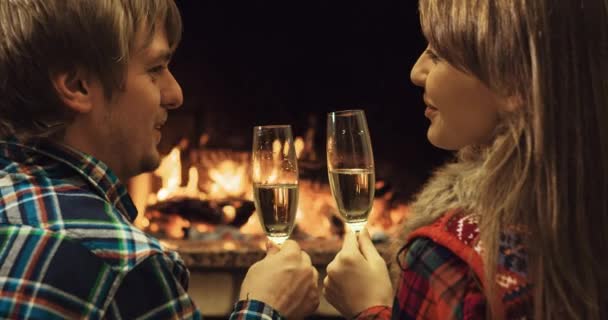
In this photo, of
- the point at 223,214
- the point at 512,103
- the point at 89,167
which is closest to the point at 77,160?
the point at 89,167

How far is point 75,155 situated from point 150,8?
0.25 meters

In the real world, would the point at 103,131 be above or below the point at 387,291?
above

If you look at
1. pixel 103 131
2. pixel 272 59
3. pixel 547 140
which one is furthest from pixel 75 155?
pixel 272 59

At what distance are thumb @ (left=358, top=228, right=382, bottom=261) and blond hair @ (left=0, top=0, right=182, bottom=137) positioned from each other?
437 millimetres

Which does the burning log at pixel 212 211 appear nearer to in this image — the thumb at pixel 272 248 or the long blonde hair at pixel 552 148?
the thumb at pixel 272 248

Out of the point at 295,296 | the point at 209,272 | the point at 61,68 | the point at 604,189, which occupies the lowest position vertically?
the point at 209,272

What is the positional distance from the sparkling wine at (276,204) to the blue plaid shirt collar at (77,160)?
0.26 metres

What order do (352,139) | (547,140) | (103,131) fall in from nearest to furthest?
1. (547,140)
2. (103,131)
3. (352,139)

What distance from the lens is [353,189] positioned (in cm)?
116

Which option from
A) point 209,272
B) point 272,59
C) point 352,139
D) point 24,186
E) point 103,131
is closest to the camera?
point 24,186

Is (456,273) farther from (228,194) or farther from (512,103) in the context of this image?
(228,194)

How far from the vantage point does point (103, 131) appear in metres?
1.05

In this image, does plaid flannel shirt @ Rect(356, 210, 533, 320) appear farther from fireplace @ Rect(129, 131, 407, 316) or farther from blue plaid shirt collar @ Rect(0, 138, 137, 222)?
fireplace @ Rect(129, 131, 407, 316)

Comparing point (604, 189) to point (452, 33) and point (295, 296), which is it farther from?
point (295, 296)
